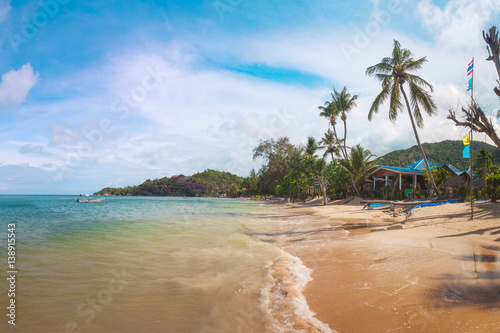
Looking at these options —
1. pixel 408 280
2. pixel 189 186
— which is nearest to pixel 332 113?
pixel 408 280

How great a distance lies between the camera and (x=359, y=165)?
28.5 m

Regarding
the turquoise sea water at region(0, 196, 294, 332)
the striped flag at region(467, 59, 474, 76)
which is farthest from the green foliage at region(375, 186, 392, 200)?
the turquoise sea water at region(0, 196, 294, 332)

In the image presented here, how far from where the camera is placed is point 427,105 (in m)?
17.9

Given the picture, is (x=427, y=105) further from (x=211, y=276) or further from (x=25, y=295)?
(x=25, y=295)

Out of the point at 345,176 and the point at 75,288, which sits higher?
the point at 345,176

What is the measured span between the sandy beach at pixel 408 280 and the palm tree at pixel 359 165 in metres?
20.6

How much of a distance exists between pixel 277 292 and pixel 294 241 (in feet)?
15.1

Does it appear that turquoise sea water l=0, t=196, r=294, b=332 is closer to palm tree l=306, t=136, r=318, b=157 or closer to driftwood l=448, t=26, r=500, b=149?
driftwood l=448, t=26, r=500, b=149

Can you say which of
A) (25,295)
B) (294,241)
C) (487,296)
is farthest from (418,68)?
(25,295)

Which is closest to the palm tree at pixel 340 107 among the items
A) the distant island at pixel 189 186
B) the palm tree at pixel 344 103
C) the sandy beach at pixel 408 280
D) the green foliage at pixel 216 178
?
the palm tree at pixel 344 103

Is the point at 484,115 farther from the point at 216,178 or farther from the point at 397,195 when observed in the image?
the point at 216,178

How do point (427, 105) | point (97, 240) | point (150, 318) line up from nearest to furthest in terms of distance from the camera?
point (150, 318) → point (97, 240) → point (427, 105)

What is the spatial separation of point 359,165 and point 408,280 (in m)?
26.3

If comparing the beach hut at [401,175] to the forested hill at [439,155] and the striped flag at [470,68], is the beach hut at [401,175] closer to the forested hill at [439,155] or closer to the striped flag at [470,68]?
the striped flag at [470,68]
